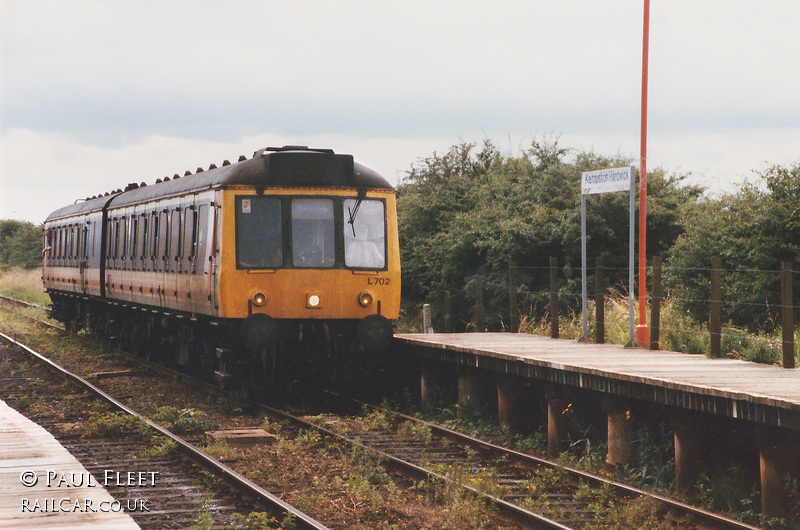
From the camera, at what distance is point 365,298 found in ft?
46.2

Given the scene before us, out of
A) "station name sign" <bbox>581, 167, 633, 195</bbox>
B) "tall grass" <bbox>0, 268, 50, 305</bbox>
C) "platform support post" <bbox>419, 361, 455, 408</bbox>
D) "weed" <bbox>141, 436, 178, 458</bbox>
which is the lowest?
"weed" <bbox>141, 436, 178, 458</bbox>

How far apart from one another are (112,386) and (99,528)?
31.1 feet

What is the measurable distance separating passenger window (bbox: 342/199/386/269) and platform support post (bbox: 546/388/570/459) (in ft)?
11.8

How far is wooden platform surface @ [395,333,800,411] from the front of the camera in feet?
28.2

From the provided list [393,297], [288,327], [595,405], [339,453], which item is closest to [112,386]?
[288,327]

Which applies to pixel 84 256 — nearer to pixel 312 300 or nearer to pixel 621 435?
pixel 312 300

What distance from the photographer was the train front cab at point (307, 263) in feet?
44.8

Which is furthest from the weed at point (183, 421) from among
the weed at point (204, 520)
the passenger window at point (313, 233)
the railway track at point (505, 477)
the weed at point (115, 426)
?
the weed at point (204, 520)

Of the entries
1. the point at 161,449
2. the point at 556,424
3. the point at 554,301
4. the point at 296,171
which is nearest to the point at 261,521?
the point at 161,449

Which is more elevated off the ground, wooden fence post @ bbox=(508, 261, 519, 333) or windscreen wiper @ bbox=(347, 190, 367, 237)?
windscreen wiper @ bbox=(347, 190, 367, 237)

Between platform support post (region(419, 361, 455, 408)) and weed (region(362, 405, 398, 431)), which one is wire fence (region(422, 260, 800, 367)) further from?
weed (region(362, 405, 398, 431))

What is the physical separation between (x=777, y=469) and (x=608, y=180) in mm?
6960

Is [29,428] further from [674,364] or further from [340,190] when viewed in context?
[674,364]

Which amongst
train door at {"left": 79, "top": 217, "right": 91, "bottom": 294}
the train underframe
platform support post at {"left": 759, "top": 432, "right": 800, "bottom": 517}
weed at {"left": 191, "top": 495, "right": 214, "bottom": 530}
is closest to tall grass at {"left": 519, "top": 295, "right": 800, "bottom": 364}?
the train underframe
